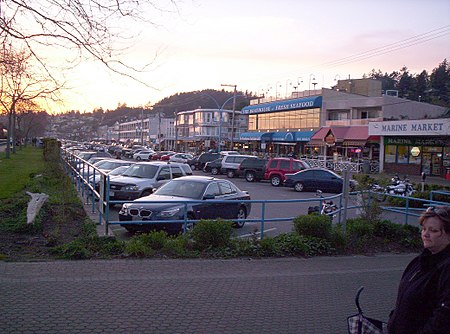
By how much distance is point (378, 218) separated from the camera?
1241 cm

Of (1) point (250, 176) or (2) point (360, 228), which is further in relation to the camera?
(1) point (250, 176)

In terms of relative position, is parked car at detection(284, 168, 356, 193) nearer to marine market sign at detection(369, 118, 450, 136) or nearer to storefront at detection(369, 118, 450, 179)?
marine market sign at detection(369, 118, 450, 136)

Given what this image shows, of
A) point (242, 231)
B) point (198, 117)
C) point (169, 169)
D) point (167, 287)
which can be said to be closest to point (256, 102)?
point (198, 117)

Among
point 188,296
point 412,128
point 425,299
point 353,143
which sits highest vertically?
point 412,128

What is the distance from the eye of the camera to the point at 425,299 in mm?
3266

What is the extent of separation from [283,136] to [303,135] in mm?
5496

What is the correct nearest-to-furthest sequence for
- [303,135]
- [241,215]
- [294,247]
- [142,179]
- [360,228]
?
[294,247], [360,228], [241,215], [142,179], [303,135]

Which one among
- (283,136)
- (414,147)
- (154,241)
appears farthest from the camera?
(283,136)

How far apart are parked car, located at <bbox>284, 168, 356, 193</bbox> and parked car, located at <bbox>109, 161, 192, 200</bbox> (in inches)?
431

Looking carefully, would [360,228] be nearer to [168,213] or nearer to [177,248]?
[168,213]

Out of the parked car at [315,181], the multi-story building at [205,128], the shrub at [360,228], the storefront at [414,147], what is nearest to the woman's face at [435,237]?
the shrub at [360,228]

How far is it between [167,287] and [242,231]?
256 inches

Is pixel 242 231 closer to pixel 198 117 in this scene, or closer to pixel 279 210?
pixel 279 210

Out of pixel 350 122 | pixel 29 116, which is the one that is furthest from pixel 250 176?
pixel 29 116
